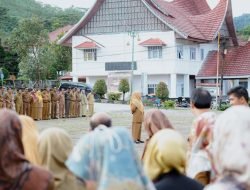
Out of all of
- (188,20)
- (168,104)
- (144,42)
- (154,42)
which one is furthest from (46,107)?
(188,20)

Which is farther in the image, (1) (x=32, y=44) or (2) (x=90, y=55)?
(1) (x=32, y=44)

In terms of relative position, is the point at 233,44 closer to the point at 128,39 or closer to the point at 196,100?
the point at 128,39

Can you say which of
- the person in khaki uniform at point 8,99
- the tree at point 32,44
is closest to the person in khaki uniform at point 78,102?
the person in khaki uniform at point 8,99

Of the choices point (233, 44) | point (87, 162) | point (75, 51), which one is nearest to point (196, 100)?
point (87, 162)

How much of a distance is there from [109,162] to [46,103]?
72.4ft

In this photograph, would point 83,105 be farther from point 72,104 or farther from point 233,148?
point 233,148

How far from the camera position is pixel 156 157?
367 centimetres

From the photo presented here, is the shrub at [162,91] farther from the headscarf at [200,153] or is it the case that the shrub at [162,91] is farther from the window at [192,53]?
the headscarf at [200,153]

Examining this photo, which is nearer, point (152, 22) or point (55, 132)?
point (55, 132)

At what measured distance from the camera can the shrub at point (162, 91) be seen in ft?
125

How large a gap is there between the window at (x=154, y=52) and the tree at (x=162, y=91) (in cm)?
300

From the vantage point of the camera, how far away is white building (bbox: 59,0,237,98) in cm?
4050

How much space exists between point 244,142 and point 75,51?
41408 millimetres

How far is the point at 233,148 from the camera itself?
10.1 feet
